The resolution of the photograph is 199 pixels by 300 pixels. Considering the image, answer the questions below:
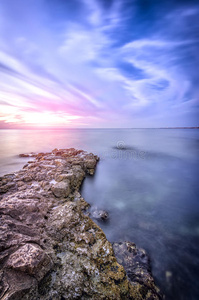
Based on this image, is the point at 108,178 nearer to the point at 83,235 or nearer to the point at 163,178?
the point at 163,178

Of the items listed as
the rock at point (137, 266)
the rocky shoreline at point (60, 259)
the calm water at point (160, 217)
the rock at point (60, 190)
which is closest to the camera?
the rocky shoreline at point (60, 259)

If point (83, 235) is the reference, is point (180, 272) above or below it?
below

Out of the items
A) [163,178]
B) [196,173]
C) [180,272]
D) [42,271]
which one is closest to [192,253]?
[180,272]

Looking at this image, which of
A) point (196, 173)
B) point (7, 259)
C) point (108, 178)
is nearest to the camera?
point (7, 259)

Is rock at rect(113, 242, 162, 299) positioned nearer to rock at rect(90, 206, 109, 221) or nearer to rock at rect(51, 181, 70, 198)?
rock at rect(90, 206, 109, 221)

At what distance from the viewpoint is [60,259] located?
3463 millimetres

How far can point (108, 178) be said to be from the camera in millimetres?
13055

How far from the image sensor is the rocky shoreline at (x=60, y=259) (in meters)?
2.73

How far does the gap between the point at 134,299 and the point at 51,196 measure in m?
4.68

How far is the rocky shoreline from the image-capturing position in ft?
8.95

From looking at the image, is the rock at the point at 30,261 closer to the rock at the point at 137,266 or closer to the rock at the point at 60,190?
the rock at the point at 137,266

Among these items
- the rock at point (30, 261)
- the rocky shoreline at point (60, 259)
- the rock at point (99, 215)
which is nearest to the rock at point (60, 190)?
the rocky shoreline at point (60, 259)

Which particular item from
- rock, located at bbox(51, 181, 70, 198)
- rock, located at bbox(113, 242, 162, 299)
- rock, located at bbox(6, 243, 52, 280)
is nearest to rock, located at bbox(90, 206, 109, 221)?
rock, located at bbox(51, 181, 70, 198)

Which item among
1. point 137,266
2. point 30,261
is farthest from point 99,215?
point 30,261
